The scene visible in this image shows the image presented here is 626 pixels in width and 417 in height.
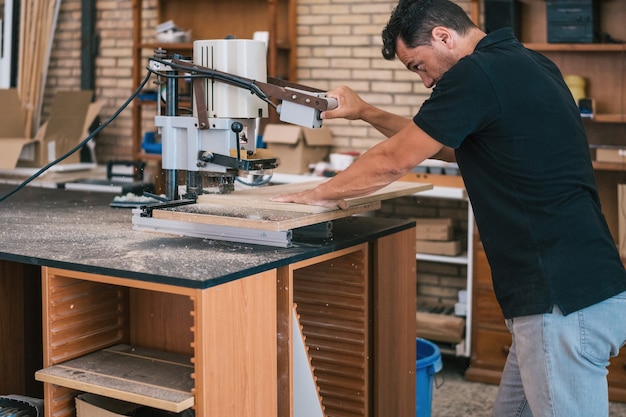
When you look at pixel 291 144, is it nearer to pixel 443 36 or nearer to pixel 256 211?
pixel 256 211

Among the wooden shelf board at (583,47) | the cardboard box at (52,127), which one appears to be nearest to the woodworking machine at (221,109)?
the wooden shelf board at (583,47)

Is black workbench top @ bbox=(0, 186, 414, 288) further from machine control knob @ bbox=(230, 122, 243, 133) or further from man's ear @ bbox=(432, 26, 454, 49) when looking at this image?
man's ear @ bbox=(432, 26, 454, 49)

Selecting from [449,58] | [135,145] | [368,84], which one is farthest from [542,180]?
[135,145]

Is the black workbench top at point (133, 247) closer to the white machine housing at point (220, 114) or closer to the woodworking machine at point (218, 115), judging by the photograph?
the woodworking machine at point (218, 115)

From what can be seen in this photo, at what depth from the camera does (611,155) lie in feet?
13.6

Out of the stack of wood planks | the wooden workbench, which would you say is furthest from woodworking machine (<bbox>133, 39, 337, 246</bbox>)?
the stack of wood planks

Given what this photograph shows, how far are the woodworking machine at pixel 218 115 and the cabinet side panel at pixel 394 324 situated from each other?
0.39m

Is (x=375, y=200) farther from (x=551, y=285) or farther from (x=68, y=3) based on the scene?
(x=68, y=3)

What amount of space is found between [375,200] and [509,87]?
0.69m

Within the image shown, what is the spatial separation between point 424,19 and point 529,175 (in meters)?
0.52

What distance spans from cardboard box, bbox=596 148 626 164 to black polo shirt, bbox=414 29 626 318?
2.14 m

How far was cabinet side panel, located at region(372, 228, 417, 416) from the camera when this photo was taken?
9.28 feet

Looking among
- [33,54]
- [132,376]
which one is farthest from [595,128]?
[33,54]

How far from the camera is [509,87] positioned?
6.77ft
